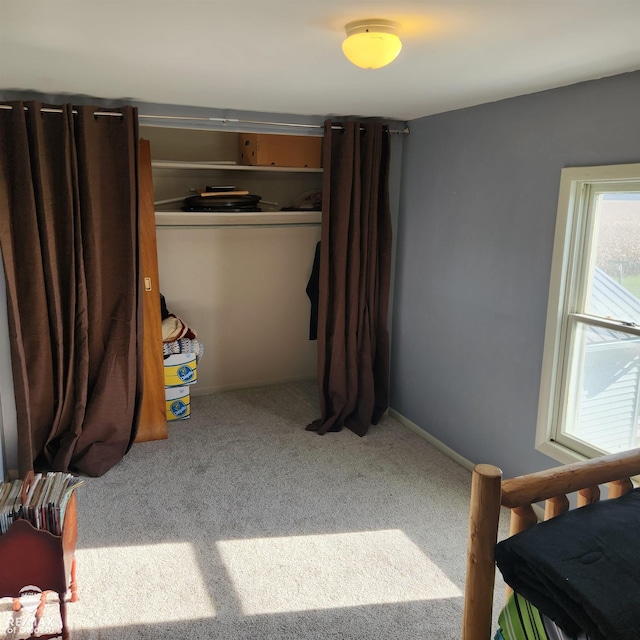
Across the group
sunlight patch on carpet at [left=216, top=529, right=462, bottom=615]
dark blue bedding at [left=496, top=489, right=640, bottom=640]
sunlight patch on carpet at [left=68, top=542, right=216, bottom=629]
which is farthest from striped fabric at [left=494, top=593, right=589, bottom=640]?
sunlight patch on carpet at [left=68, top=542, right=216, bottom=629]

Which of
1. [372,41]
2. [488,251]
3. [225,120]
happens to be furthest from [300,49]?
[488,251]

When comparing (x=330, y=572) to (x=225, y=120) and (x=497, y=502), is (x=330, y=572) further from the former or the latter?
(x=225, y=120)

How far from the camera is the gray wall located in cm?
267

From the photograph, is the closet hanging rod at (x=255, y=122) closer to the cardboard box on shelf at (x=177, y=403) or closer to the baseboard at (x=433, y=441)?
the cardboard box on shelf at (x=177, y=403)

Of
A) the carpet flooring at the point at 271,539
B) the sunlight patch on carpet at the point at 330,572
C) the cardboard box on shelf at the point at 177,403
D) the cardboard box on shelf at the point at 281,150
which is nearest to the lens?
the carpet flooring at the point at 271,539

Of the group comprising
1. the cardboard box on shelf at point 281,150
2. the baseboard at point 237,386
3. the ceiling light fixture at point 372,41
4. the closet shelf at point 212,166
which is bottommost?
the baseboard at point 237,386

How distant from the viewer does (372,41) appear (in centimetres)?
180

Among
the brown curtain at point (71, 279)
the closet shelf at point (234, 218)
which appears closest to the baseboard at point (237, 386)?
the brown curtain at point (71, 279)

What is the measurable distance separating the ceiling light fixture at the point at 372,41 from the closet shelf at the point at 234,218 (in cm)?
222

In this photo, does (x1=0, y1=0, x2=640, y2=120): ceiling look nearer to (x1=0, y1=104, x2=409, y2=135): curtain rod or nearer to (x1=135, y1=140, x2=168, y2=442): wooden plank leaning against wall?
(x1=0, y1=104, x2=409, y2=135): curtain rod

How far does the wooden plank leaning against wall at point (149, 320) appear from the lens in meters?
3.48

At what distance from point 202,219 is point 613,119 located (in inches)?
110

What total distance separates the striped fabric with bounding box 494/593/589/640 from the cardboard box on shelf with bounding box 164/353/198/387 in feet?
9.56

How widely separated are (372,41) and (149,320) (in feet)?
7.93
